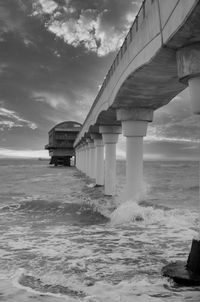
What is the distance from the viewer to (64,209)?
22328 millimetres

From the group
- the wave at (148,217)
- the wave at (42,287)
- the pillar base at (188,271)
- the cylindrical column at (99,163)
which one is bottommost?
the wave at (148,217)

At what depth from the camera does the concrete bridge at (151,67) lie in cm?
967

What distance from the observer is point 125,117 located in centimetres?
2198

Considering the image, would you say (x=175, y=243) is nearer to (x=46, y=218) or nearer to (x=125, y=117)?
(x=46, y=218)

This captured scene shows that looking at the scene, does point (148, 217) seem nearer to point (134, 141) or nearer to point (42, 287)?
point (134, 141)

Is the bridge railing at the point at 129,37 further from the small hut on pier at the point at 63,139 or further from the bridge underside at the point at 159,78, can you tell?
the small hut on pier at the point at 63,139

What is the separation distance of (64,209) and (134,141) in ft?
21.1

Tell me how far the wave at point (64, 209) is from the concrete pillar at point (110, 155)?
6175mm

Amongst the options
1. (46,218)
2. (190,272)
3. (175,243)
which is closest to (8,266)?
(190,272)

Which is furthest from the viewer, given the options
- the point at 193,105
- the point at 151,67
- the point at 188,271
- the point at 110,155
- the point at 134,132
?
the point at 110,155

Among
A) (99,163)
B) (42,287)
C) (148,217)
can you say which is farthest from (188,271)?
(99,163)

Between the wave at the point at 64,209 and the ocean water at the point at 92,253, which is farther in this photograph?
the wave at the point at 64,209

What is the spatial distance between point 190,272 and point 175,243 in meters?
4.12

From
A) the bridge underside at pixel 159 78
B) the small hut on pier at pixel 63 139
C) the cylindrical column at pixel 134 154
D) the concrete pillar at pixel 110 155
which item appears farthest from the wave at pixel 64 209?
the small hut on pier at pixel 63 139
